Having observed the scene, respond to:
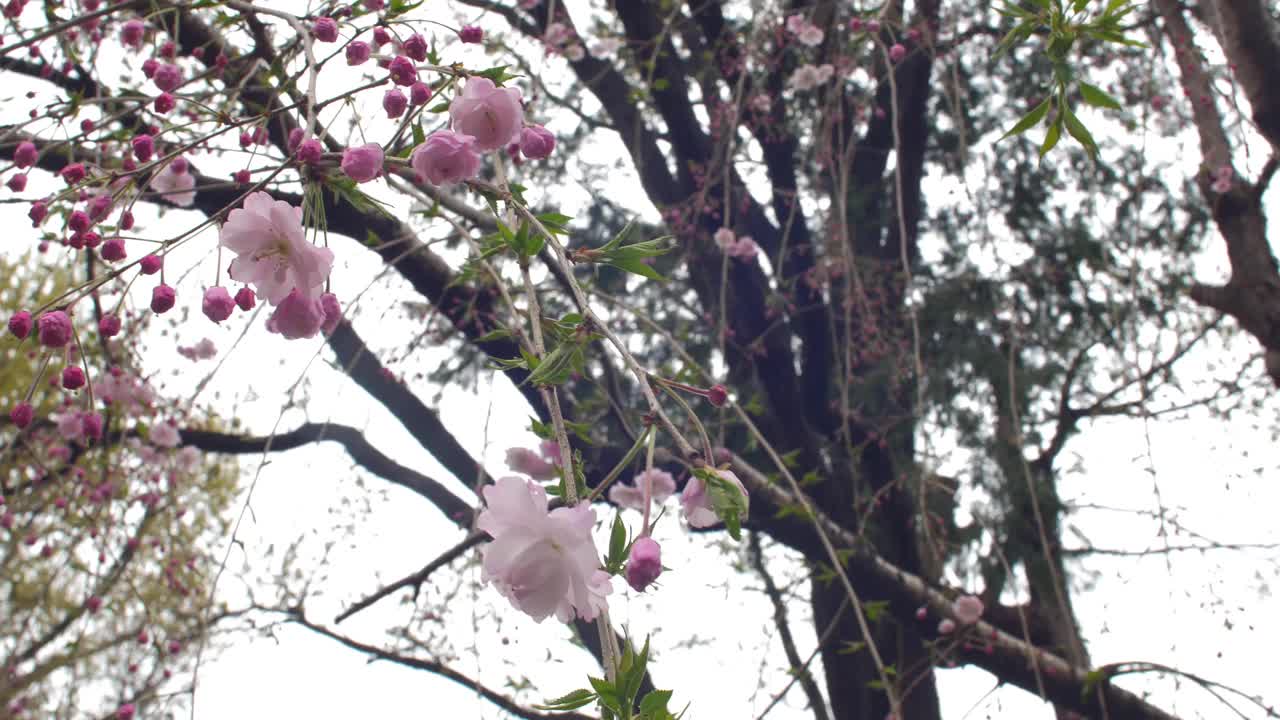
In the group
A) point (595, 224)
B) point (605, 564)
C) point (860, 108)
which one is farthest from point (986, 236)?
point (595, 224)

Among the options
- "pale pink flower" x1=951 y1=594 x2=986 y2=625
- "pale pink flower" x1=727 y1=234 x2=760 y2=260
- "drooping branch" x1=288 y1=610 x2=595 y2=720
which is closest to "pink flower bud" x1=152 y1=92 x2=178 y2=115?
"drooping branch" x1=288 y1=610 x2=595 y2=720

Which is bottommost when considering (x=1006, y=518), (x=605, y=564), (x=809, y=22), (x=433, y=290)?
(x=605, y=564)

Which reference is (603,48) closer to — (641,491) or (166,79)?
(641,491)

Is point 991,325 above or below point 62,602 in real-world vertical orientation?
below

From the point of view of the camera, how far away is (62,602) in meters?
5.18

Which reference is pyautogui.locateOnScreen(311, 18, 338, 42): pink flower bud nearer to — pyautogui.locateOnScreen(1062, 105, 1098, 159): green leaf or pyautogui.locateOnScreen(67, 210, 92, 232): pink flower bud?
pyautogui.locateOnScreen(67, 210, 92, 232): pink flower bud

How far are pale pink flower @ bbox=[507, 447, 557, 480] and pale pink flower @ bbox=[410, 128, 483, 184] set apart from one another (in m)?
1.07

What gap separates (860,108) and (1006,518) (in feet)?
4.50

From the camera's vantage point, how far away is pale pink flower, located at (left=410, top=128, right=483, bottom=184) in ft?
2.21

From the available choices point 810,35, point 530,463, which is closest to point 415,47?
point 530,463

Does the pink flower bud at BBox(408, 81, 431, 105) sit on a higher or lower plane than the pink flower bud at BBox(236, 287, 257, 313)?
higher

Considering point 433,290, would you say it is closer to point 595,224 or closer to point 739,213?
point 739,213

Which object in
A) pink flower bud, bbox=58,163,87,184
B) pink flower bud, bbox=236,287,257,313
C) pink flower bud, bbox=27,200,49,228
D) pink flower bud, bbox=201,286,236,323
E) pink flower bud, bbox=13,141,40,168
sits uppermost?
pink flower bud, bbox=13,141,40,168

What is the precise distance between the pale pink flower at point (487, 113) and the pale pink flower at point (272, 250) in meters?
0.15
